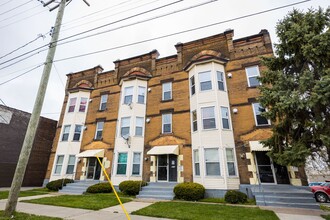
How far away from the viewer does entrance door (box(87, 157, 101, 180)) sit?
16.5 m

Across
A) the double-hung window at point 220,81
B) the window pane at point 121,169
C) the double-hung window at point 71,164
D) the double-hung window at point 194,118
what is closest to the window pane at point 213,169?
the double-hung window at point 194,118

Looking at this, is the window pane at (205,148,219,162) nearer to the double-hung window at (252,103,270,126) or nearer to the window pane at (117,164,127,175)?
the double-hung window at (252,103,270,126)

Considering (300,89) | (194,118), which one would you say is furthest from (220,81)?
(300,89)

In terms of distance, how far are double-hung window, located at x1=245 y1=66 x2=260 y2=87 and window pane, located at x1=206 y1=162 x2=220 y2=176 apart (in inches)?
261

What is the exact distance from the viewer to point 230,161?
12.4 metres

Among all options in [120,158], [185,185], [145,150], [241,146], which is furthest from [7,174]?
[241,146]

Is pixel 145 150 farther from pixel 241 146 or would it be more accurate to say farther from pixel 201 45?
pixel 201 45

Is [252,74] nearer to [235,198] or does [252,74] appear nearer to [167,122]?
[167,122]

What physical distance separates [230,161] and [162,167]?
5.21 metres

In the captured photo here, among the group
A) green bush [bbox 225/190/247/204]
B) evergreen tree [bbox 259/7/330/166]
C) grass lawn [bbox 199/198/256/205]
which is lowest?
grass lawn [bbox 199/198/256/205]

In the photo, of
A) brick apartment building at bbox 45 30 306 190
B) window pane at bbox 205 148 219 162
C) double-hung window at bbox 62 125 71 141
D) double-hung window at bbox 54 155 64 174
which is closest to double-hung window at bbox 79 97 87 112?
brick apartment building at bbox 45 30 306 190

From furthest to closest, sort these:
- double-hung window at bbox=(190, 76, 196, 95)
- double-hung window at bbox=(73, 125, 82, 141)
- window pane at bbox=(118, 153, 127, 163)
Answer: double-hung window at bbox=(73, 125, 82, 141), window pane at bbox=(118, 153, 127, 163), double-hung window at bbox=(190, 76, 196, 95)

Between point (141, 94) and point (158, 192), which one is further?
point (141, 94)

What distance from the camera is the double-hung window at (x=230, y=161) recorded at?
12.2 m
